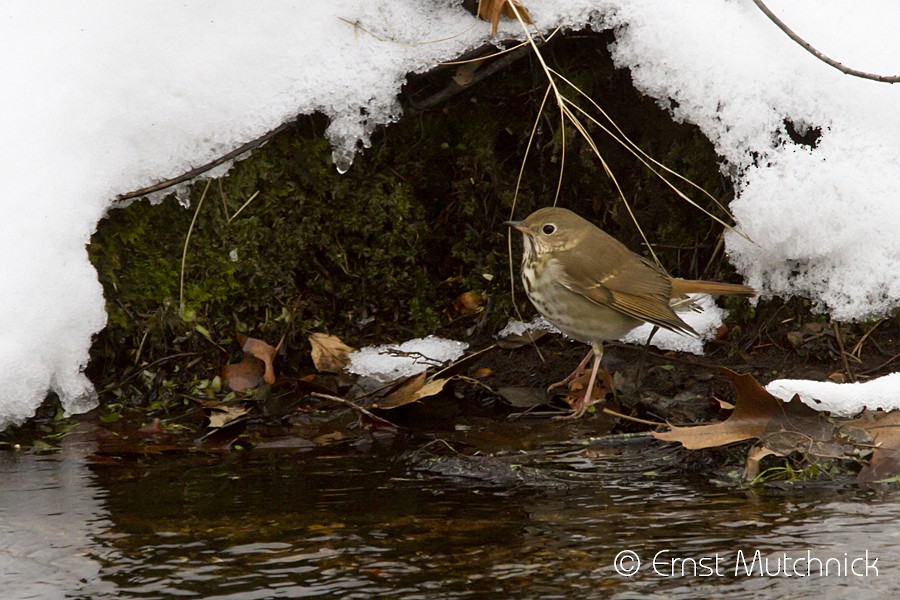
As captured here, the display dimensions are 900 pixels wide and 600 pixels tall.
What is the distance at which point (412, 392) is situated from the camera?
4867 millimetres

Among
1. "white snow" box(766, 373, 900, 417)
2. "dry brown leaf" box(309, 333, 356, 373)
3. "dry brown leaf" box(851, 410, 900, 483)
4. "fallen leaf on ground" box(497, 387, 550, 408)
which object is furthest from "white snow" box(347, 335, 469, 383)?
"dry brown leaf" box(851, 410, 900, 483)

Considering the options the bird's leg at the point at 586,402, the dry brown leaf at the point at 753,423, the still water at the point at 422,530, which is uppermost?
the bird's leg at the point at 586,402

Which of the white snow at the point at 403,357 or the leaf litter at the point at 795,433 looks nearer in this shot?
the leaf litter at the point at 795,433

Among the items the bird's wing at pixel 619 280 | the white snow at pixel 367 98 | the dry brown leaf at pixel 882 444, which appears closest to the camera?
the dry brown leaf at pixel 882 444

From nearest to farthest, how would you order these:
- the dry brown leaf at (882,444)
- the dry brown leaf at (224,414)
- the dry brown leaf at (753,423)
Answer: the dry brown leaf at (882,444) → the dry brown leaf at (753,423) → the dry brown leaf at (224,414)

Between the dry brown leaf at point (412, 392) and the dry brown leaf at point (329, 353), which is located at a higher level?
the dry brown leaf at point (329, 353)

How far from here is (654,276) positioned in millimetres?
5344

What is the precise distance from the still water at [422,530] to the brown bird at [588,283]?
3.25 ft

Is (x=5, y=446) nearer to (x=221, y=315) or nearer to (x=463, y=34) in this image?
(x=221, y=315)

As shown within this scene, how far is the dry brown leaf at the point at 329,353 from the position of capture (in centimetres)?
524

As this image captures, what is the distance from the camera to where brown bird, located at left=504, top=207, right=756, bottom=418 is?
5238mm

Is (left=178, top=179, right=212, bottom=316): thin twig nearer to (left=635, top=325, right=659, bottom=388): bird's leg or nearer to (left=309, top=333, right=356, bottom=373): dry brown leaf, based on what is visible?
(left=309, top=333, right=356, bottom=373): dry brown leaf

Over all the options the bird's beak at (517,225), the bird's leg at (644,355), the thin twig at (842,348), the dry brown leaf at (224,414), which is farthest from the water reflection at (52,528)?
the thin twig at (842,348)

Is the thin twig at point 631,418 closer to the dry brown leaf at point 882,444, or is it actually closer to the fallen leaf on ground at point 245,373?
the dry brown leaf at point 882,444
